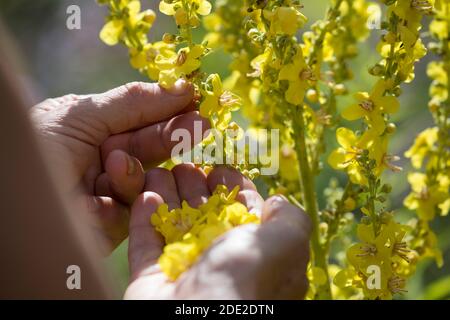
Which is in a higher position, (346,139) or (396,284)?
(346,139)

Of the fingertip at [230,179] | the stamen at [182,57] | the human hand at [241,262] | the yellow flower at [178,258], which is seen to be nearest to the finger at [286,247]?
the human hand at [241,262]

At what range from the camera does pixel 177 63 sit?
1.16m

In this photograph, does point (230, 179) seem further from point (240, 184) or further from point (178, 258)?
point (178, 258)

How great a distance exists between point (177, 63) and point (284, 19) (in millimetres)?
211

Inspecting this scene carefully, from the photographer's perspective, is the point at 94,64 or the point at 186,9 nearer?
the point at 186,9

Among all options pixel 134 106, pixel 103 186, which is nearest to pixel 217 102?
pixel 134 106

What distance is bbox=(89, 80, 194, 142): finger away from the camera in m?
1.30

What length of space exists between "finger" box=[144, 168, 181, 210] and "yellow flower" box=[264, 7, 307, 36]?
37cm

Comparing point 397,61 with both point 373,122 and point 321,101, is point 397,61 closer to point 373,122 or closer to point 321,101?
point 373,122

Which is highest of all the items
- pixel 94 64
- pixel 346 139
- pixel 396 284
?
pixel 346 139

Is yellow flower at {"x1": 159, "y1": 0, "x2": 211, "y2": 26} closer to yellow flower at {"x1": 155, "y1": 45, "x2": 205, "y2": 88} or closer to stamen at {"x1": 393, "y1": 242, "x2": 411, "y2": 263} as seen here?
yellow flower at {"x1": 155, "y1": 45, "x2": 205, "y2": 88}

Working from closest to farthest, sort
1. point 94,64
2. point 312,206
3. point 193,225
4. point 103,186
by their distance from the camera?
point 193,225
point 312,206
point 103,186
point 94,64
